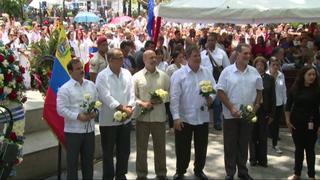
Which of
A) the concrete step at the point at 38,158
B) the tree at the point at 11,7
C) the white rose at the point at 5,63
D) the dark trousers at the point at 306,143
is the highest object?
the tree at the point at 11,7

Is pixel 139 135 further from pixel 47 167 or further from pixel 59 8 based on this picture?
pixel 59 8

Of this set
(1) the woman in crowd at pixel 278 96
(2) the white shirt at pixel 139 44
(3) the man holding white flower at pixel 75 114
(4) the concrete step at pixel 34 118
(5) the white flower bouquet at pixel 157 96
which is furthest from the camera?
(2) the white shirt at pixel 139 44

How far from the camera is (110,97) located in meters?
6.49

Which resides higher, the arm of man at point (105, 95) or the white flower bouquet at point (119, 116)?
the arm of man at point (105, 95)

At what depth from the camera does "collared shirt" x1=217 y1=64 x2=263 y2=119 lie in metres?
6.77

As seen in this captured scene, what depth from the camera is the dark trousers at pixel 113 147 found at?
666cm

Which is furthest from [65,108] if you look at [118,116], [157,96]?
[157,96]

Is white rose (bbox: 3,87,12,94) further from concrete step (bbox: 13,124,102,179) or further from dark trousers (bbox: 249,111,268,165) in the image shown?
dark trousers (bbox: 249,111,268,165)

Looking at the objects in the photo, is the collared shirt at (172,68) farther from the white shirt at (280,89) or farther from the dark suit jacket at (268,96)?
the dark suit jacket at (268,96)

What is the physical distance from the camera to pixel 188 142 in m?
7.05

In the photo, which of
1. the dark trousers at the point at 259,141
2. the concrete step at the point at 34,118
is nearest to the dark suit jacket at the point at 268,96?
the dark trousers at the point at 259,141

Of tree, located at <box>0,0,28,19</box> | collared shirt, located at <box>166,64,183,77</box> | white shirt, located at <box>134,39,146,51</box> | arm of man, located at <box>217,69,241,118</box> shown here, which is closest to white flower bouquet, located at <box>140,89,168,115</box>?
arm of man, located at <box>217,69,241,118</box>

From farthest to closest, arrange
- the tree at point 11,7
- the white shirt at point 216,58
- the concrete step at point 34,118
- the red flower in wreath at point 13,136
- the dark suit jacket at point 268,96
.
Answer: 1. the tree at point 11,7
2. the white shirt at point 216,58
3. the concrete step at point 34,118
4. the dark suit jacket at point 268,96
5. the red flower in wreath at point 13,136

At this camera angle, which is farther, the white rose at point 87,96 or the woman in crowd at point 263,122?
the woman in crowd at point 263,122
